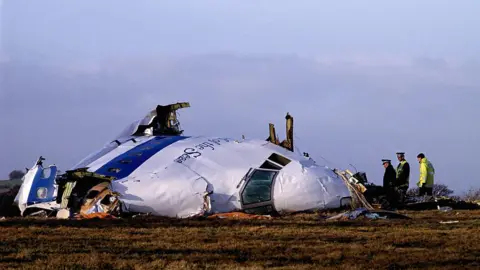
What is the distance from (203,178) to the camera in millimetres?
20172

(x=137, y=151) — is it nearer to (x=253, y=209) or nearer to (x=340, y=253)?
(x=253, y=209)

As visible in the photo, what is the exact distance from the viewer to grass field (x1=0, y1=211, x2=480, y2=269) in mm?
10734

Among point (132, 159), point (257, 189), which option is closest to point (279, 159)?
point (257, 189)

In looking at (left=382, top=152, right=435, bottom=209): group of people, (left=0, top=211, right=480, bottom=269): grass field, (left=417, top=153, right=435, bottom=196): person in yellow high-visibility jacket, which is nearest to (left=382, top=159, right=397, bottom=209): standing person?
(left=382, top=152, right=435, bottom=209): group of people

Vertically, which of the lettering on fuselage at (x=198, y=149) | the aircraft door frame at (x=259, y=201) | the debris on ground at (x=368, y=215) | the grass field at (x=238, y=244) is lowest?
the grass field at (x=238, y=244)

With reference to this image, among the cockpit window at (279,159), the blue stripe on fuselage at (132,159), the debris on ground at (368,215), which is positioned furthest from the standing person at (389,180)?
the blue stripe on fuselage at (132,159)

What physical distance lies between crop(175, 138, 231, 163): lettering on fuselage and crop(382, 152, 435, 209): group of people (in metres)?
4.50

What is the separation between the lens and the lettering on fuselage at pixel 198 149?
20.9 meters

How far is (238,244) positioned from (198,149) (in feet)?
29.5

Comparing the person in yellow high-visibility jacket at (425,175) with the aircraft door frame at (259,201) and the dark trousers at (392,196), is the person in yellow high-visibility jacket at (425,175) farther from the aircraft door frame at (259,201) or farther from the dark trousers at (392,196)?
the aircraft door frame at (259,201)

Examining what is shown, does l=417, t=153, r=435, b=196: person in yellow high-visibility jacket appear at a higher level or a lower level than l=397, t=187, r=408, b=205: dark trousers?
higher

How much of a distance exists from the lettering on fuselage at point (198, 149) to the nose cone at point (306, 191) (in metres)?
2.28

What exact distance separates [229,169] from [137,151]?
2.55 metres

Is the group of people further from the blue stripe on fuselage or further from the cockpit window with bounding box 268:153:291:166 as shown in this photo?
the blue stripe on fuselage
